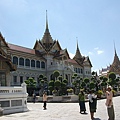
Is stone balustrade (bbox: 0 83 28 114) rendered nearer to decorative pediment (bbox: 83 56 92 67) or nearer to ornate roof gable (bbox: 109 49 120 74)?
decorative pediment (bbox: 83 56 92 67)

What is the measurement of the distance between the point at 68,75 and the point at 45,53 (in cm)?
839

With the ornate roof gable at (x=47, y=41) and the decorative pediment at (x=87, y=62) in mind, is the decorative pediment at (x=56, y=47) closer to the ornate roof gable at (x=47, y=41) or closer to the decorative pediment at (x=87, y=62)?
the ornate roof gable at (x=47, y=41)

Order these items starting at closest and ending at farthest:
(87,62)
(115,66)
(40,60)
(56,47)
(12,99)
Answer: (12,99) → (40,60) → (56,47) → (87,62) → (115,66)

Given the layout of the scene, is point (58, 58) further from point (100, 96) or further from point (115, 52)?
point (115, 52)

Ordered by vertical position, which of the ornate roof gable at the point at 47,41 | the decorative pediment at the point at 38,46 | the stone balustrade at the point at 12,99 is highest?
the ornate roof gable at the point at 47,41

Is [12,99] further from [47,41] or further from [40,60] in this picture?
[47,41]

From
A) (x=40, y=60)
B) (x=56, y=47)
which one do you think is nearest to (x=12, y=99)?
(x=40, y=60)

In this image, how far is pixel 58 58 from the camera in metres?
60.5

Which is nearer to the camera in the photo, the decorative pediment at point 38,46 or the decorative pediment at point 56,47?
the decorative pediment at point 38,46

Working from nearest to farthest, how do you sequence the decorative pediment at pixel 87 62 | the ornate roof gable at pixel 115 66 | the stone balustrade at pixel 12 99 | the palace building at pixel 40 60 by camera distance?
the stone balustrade at pixel 12 99 < the palace building at pixel 40 60 < the decorative pediment at pixel 87 62 < the ornate roof gable at pixel 115 66

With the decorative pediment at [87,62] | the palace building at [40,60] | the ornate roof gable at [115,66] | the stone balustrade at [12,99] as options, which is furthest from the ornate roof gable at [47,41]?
the stone balustrade at [12,99]

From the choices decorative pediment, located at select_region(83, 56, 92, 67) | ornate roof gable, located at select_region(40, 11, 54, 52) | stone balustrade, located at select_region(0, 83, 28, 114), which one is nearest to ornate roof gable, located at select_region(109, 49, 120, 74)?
decorative pediment, located at select_region(83, 56, 92, 67)

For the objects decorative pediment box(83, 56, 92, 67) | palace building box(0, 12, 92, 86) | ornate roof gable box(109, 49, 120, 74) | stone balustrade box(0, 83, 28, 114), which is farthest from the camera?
ornate roof gable box(109, 49, 120, 74)

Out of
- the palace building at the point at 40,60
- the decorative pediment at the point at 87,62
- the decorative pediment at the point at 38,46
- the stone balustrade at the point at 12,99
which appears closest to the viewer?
the stone balustrade at the point at 12,99
